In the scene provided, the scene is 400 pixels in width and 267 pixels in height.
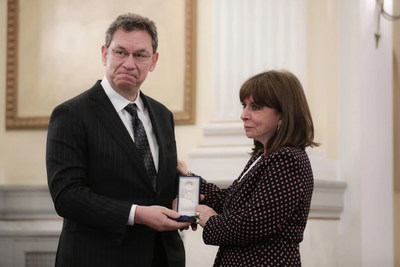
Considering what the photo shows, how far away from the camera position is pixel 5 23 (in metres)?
5.93

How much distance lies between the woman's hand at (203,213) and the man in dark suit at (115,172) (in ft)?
0.25

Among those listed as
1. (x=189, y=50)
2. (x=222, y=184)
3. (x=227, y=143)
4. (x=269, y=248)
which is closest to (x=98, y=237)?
(x=269, y=248)

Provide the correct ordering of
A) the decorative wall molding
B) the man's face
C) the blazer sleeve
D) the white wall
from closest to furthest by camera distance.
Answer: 1. the blazer sleeve
2. the man's face
3. the white wall
4. the decorative wall molding

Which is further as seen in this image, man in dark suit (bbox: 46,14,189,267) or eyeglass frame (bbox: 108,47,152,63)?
eyeglass frame (bbox: 108,47,152,63)

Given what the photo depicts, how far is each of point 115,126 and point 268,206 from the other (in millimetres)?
647

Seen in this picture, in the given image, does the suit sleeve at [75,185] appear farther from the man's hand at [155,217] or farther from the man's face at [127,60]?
the man's face at [127,60]

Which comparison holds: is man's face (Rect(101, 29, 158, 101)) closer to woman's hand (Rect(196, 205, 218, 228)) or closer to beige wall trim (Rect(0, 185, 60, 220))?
woman's hand (Rect(196, 205, 218, 228))

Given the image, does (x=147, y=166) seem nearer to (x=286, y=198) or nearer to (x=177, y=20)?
(x=286, y=198)

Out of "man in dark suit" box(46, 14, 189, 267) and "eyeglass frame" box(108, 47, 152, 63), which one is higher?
"eyeglass frame" box(108, 47, 152, 63)

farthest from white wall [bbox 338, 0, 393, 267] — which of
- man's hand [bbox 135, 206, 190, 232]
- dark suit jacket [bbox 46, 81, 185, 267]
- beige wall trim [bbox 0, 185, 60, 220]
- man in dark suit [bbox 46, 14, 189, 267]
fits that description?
man's hand [bbox 135, 206, 190, 232]

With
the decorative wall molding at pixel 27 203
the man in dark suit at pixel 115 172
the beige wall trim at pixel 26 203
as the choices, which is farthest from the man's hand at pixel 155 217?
the beige wall trim at pixel 26 203

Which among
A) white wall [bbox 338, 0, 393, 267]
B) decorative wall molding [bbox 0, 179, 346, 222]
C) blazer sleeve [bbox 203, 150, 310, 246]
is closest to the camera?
blazer sleeve [bbox 203, 150, 310, 246]

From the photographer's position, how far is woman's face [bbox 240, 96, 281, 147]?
9.75 ft

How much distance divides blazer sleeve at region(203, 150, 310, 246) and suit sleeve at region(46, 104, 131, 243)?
378 mm
